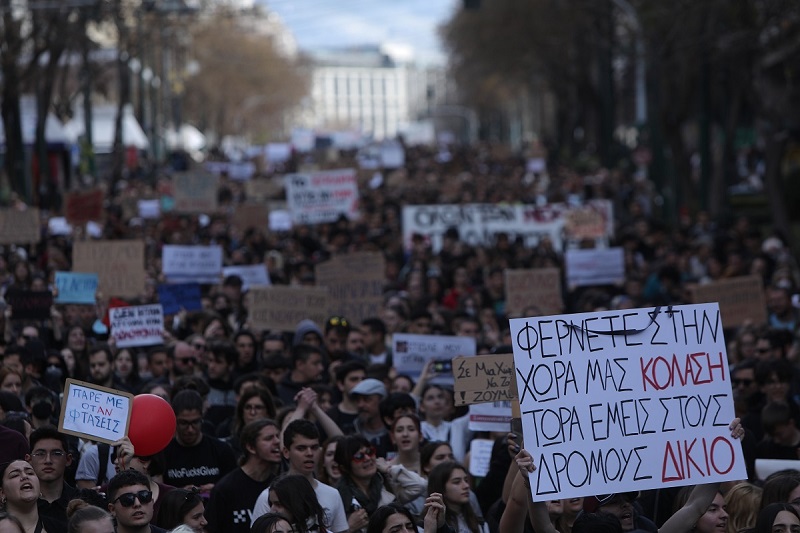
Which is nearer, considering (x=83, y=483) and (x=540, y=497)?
(x=540, y=497)

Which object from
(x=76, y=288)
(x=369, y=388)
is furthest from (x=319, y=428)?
(x=76, y=288)

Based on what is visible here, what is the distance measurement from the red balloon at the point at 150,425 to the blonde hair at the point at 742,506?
2.46m

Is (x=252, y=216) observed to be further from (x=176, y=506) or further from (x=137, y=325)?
(x=176, y=506)

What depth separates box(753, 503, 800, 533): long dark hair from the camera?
6.06 metres

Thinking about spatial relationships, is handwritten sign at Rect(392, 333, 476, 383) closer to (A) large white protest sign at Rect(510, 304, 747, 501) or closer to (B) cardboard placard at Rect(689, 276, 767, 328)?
(B) cardboard placard at Rect(689, 276, 767, 328)

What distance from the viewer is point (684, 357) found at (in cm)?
657

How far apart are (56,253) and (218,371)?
285 inches

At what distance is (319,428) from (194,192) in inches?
640

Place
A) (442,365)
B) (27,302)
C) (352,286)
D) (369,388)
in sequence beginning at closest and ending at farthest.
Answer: (369,388) → (442,365) → (27,302) → (352,286)

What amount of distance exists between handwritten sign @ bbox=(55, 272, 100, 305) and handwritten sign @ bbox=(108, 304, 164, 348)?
196 centimetres

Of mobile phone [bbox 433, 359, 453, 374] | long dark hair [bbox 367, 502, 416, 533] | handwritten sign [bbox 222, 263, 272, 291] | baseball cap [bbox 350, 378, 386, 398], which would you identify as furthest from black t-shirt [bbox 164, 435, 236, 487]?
handwritten sign [bbox 222, 263, 272, 291]

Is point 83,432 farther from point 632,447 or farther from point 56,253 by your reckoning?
point 56,253

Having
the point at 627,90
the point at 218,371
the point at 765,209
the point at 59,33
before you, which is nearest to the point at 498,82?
the point at 627,90

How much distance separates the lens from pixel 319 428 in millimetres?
8477
